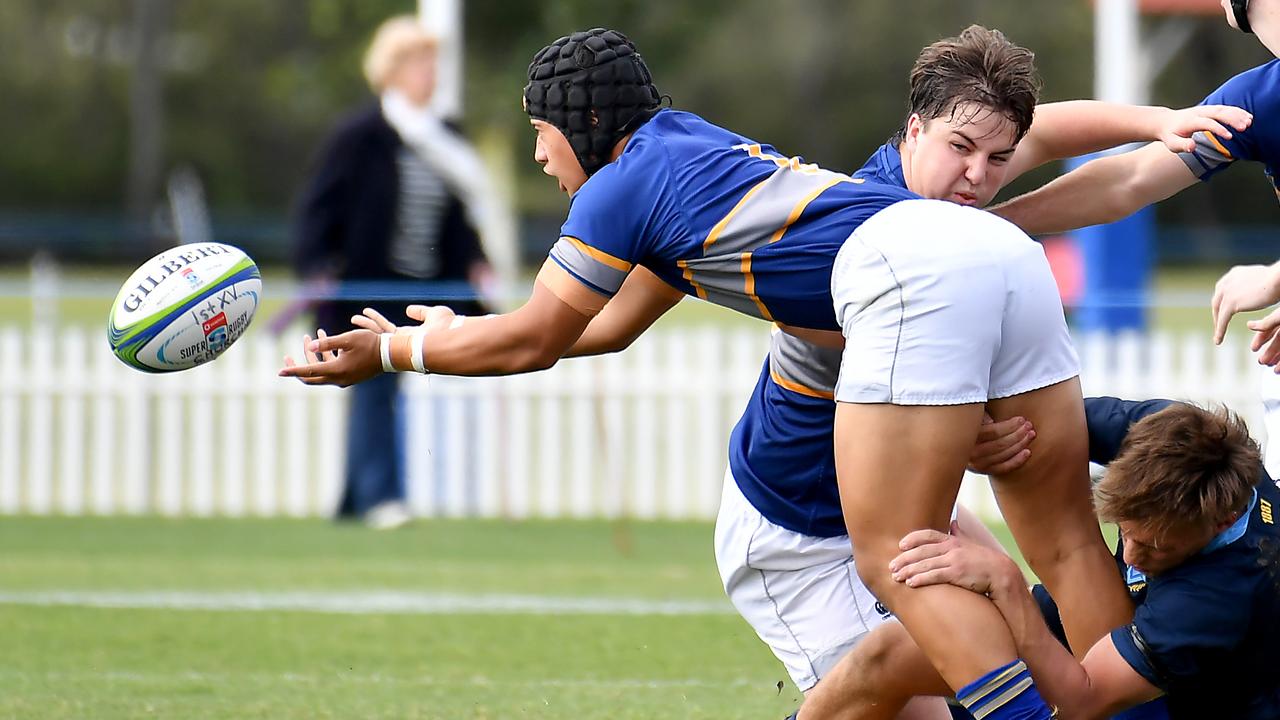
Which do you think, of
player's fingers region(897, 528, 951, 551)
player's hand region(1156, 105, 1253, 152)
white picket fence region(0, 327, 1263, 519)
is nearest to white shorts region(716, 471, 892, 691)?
player's fingers region(897, 528, 951, 551)

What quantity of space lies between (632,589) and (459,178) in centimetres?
294

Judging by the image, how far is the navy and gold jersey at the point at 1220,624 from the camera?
3670 millimetres

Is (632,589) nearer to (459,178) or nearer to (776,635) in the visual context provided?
(459,178)

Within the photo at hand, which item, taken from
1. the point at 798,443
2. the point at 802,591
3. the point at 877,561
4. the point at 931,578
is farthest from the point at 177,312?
the point at 931,578

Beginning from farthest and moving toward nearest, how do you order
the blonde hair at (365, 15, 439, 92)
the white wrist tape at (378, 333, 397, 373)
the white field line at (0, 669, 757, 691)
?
the blonde hair at (365, 15, 439, 92), the white field line at (0, 669, 757, 691), the white wrist tape at (378, 333, 397, 373)

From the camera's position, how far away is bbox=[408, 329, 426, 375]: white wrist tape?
12.3 ft

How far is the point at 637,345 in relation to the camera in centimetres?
1088

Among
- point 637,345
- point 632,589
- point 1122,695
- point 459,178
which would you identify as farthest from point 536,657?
point 637,345

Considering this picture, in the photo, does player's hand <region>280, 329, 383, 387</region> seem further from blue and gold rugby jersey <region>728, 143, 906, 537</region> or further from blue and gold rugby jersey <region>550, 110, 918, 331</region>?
blue and gold rugby jersey <region>728, 143, 906, 537</region>

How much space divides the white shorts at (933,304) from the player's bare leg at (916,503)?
5 cm

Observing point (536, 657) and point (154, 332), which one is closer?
point (154, 332)

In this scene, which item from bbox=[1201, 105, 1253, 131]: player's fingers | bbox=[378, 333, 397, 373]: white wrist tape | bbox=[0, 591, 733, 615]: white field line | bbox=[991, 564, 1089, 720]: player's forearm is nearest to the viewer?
bbox=[991, 564, 1089, 720]: player's forearm

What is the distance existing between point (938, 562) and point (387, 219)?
6517 mm

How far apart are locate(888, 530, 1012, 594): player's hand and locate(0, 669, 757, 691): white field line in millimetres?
2050
